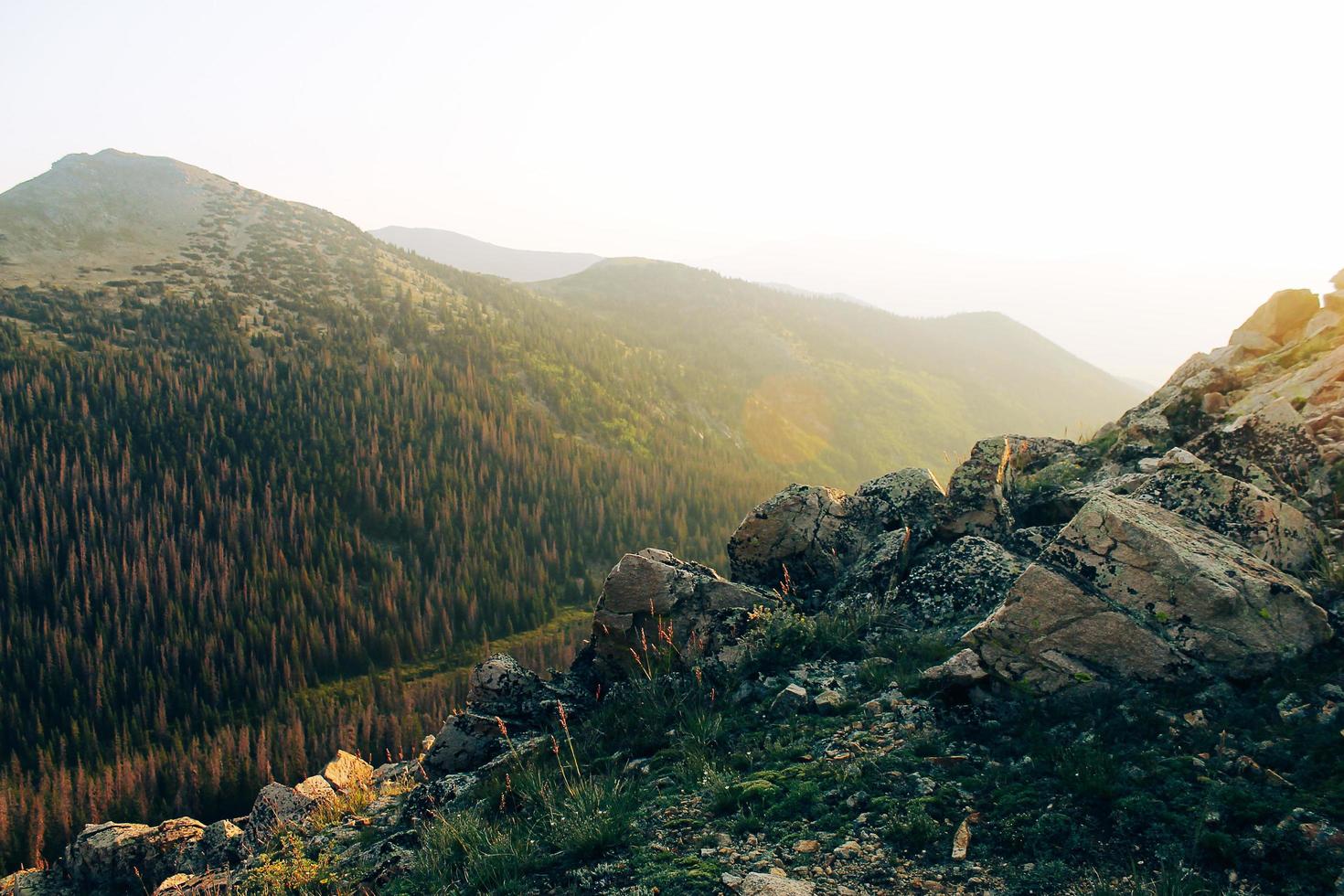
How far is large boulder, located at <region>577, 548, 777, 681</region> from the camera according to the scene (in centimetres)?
1005

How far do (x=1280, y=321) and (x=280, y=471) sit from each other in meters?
43.5

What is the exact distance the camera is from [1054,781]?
5.57 meters

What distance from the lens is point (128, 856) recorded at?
44.6 ft

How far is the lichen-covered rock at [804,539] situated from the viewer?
11703 millimetres

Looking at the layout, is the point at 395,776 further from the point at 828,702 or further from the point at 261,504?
the point at 261,504

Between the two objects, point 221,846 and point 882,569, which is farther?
point 221,846

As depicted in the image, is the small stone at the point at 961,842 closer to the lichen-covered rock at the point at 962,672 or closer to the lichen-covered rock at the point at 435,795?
the lichen-covered rock at the point at 962,672

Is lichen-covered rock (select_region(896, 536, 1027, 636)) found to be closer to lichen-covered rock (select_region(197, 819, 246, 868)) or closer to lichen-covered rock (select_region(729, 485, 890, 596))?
lichen-covered rock (select_region(729, 485, 890, 596))

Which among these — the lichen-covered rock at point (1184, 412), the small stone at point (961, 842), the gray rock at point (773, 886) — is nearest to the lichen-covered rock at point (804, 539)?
the lichen-covered rock at point (1184, 412)

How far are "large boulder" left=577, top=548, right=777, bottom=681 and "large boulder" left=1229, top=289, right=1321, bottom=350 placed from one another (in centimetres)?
965

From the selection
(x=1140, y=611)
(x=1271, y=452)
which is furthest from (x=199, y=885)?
(x=1271, y=452)

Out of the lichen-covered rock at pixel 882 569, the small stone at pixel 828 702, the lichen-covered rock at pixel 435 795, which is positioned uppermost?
the lichen-covered rock at pixel 882 569

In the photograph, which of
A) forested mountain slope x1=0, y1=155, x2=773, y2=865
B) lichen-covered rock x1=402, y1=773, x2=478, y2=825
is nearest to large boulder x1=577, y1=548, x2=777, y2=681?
lichen-covered rock x1=402, y1=773, x2=478, y2=825

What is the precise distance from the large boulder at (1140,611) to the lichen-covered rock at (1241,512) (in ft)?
1.24
